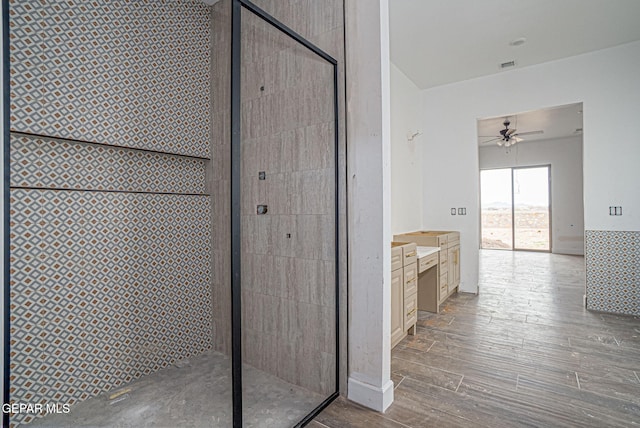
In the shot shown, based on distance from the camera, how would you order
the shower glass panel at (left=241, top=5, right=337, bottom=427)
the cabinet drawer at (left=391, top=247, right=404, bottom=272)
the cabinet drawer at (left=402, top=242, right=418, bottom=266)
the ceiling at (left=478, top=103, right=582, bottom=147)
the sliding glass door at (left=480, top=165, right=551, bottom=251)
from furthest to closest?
1. the sliding glass door at (left=480, top=165, right=551, bottom=251)
2. the ceiling at (left=478, top=103, right=582, bottom=147)
3. the cabinet drawer at (left=402, top=242, right=418, bottom=266)
4. the cabinet drawer at (left=391, top=247, right=404, bottom=272)
5. the shower glass panel at (left=241, top=5, right=337, bottom=427)

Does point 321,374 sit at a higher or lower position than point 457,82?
lower

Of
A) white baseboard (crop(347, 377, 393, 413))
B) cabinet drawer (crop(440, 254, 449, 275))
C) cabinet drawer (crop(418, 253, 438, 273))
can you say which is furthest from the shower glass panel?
cabinet drawer (crop(440, 254, 449, 275))

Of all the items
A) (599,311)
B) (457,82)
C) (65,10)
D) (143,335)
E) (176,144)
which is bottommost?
(599,311)

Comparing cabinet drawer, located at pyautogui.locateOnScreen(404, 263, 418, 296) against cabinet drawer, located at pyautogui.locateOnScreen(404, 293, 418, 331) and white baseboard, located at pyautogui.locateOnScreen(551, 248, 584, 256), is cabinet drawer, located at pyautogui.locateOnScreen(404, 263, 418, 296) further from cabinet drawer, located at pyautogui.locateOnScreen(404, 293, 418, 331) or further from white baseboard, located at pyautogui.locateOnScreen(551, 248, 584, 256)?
white baseboard, located at pyautogui.locateOnScreen(551, 248, 584, 256)

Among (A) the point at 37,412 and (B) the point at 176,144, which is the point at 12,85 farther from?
(A) the point at 37,412

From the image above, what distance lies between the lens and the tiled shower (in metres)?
1.95

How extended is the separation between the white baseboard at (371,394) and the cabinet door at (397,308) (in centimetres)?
67

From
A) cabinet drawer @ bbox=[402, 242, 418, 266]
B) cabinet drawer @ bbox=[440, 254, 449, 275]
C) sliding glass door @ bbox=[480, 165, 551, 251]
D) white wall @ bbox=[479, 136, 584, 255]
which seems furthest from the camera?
sliding glass door @ bbox=[480, 165, 551, 251]

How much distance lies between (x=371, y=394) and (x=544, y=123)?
737cm

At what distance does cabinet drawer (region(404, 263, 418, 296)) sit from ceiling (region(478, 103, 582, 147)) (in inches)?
165

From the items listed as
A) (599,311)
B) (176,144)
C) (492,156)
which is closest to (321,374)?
(176,144)

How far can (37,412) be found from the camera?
1919 mm

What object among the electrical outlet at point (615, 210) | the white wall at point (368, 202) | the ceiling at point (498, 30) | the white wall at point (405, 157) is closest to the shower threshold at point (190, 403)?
the white wall at point (368, 202)

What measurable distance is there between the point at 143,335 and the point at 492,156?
9.85 m
